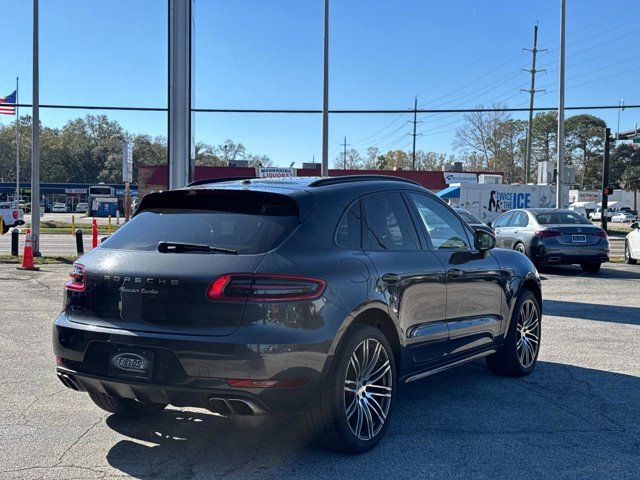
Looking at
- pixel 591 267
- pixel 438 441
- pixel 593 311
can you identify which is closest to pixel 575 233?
pixel 591 267

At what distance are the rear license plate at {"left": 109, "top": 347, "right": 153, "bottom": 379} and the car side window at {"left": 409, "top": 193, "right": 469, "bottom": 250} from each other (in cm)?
240

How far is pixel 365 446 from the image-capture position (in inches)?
170

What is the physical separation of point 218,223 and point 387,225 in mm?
1285

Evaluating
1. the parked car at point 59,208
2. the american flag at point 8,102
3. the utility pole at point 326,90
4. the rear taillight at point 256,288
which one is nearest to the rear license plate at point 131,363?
the rear taillight at point 256,288

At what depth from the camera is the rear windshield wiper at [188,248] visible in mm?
4004

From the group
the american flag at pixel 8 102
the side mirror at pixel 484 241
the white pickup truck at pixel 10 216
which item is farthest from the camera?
the white pickup truck at pixel 10 216

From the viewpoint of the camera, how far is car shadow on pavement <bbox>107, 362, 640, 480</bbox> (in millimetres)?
4082

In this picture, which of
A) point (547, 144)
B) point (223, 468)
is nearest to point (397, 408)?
point (223, 468)

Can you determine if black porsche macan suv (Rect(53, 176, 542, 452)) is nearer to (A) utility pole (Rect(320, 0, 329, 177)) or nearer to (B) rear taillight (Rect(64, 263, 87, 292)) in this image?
(B) rear taillight (Rect(64, 263, 87, 292))

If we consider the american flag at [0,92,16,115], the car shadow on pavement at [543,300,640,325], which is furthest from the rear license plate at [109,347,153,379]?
the american flag at [0,92,16,115]

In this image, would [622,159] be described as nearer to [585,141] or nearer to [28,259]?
[585,141]

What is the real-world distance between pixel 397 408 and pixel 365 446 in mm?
1088

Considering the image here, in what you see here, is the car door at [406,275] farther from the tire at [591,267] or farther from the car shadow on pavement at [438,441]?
the tire at [591,267]

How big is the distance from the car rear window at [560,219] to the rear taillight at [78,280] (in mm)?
13667
